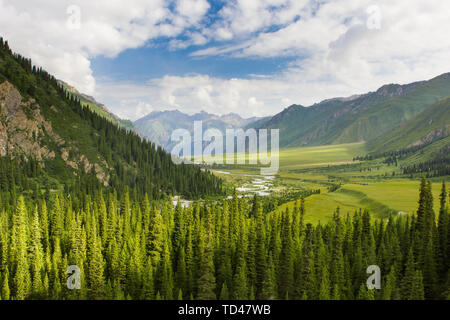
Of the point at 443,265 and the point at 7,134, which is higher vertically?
the point at 7,134

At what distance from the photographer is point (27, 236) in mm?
95375

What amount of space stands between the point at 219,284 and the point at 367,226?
5125cm

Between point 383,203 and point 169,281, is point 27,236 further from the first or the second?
point 383,203

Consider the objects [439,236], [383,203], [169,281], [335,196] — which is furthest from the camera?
[335,196]

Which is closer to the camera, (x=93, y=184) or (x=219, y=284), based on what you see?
(x=219, y=284)

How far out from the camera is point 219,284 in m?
76.4

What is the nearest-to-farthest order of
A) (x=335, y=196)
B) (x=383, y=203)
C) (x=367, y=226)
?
(x=367, y=226) → (x=383, y=203) → (x=335, y=196)

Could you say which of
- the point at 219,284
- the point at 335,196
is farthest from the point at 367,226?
the point at 335,196

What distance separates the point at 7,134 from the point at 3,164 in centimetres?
3755
